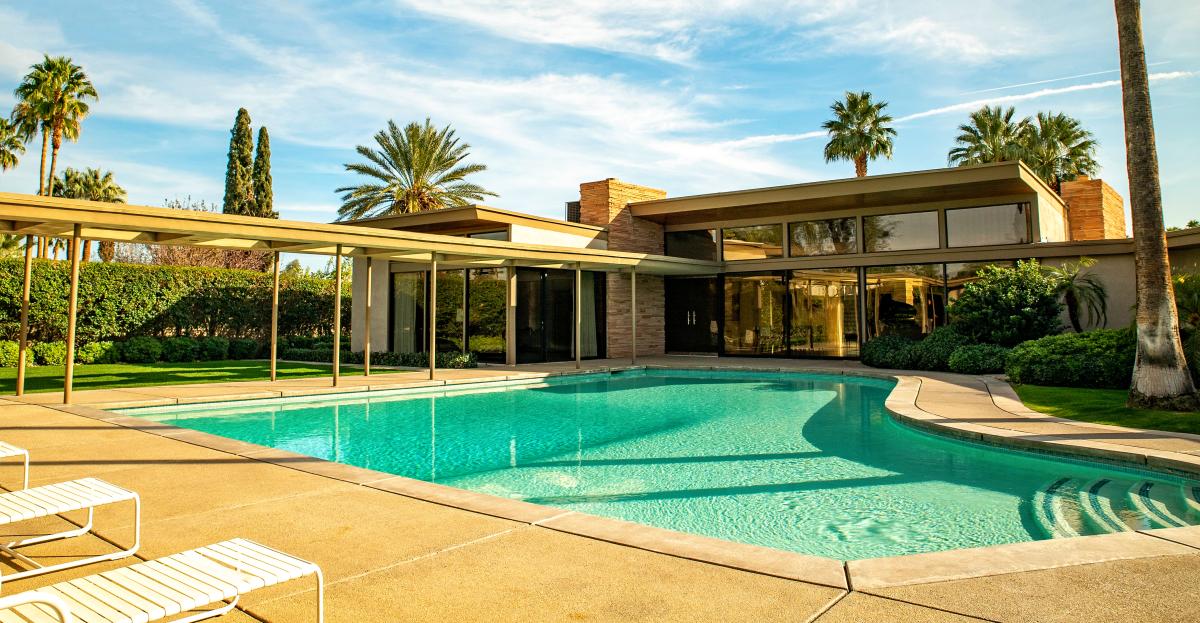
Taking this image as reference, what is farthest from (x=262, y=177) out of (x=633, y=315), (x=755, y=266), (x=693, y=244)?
(x=755, y=266)

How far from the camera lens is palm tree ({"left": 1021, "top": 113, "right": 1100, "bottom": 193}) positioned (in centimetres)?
3177

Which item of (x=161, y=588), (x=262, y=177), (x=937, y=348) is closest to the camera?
(x=161, y=588)

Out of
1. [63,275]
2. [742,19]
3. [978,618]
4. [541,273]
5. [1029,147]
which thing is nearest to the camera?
[978,618]

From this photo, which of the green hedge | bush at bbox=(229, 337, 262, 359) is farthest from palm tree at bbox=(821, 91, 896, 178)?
bush at bbox=(229, 337, 262, 359)

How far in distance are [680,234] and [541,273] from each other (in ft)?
18.7

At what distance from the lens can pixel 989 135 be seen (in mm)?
31891

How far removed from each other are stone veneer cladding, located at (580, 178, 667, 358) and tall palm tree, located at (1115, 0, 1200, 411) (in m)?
13.1

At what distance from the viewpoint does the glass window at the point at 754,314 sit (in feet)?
66.7

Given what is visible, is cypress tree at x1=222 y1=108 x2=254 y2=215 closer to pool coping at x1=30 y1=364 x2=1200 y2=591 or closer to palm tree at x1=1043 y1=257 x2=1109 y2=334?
pool coping at x1=30 y1=364 x2=1200 y2=591

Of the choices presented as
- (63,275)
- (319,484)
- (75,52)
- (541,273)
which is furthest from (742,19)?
(75,52)

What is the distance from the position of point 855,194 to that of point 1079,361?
7.28 meters

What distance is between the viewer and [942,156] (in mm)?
33656

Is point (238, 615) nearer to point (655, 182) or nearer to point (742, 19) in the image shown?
point (742, 19)

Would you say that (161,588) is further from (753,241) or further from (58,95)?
(58,95)
